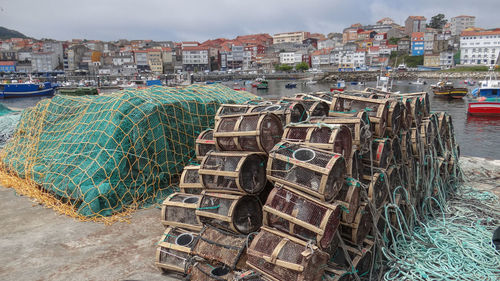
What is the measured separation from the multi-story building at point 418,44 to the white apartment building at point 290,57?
33.1 metres

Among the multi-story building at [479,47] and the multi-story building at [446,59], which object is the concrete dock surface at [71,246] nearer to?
the multi-story building at [446,59]

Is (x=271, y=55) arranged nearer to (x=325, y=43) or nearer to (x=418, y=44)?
(x=325, y=43)

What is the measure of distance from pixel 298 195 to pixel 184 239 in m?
1.84

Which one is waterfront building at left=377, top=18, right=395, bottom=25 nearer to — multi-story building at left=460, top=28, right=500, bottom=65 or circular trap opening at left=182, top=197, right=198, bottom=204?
multi-story building at left=460, top=28, right=500, bottom=65

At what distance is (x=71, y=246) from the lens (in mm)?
5211

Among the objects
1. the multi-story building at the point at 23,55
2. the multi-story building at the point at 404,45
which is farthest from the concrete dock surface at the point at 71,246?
the multi-story building at the point at 23,55

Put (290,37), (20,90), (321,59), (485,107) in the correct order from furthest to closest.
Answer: (290,37), (321,59), (20,90), (485,107)

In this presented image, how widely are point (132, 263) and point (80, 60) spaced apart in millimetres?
111665

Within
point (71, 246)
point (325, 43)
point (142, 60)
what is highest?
point (325, 43)

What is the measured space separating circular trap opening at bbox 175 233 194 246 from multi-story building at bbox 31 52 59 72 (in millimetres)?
106886

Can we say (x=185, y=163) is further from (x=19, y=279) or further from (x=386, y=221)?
(x=386, y=221)

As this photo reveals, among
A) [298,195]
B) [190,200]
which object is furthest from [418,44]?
[298,195]

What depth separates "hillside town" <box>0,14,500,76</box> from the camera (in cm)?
8888

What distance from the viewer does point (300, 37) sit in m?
135
